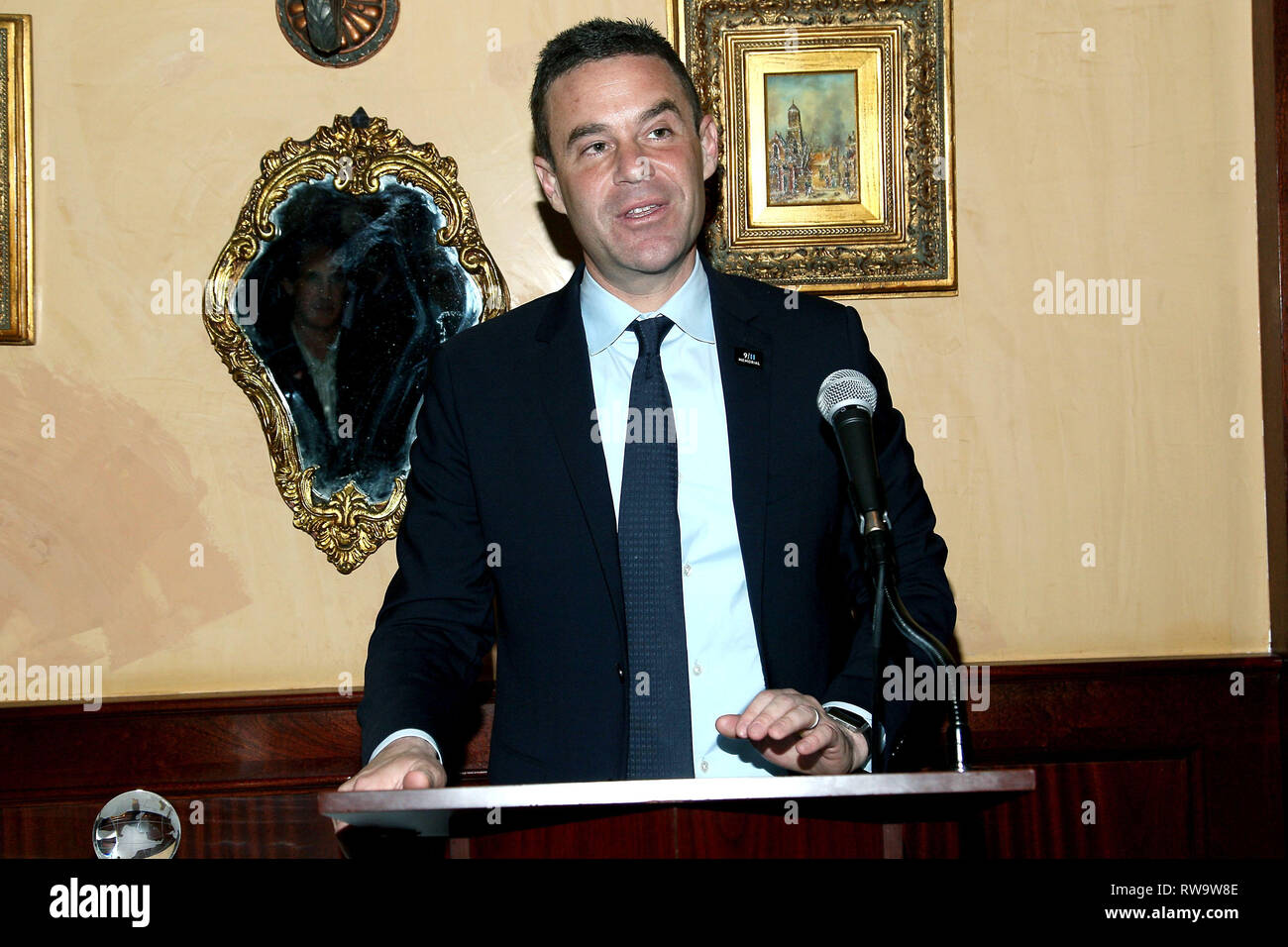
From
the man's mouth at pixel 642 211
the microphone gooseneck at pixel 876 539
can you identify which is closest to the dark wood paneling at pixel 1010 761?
the man's mouth at pixel 642 211

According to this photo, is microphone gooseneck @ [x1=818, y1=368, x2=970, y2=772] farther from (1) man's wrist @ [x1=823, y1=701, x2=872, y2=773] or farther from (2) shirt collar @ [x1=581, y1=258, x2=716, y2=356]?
(2) shirt collar @ [x1=581, y1=258, x2=716, y2=356]

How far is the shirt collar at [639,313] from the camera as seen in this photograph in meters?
2.01

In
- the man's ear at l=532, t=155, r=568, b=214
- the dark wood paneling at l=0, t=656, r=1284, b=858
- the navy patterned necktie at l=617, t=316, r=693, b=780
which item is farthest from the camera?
the dark wood paneling at l=0, t=656, r=1284, b=858

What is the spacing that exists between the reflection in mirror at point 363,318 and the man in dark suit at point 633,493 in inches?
28.3

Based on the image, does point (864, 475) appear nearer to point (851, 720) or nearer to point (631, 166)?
point (851, 720)

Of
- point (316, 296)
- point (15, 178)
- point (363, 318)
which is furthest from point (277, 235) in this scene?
point (15, 178)

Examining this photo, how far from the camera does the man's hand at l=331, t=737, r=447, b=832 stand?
1270 millimetres

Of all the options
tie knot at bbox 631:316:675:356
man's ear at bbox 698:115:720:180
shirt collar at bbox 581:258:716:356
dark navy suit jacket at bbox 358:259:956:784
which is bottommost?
dark navy suit jacket at bbox 358:259:956:784

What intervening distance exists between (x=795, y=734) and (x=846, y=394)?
38 cm

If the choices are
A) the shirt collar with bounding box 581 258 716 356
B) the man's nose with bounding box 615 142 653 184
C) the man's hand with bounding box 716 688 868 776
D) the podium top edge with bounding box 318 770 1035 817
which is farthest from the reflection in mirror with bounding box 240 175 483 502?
the podium top edge with bounding box 318 770 1035 817

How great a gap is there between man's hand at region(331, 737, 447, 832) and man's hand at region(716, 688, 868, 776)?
13.2 inches
